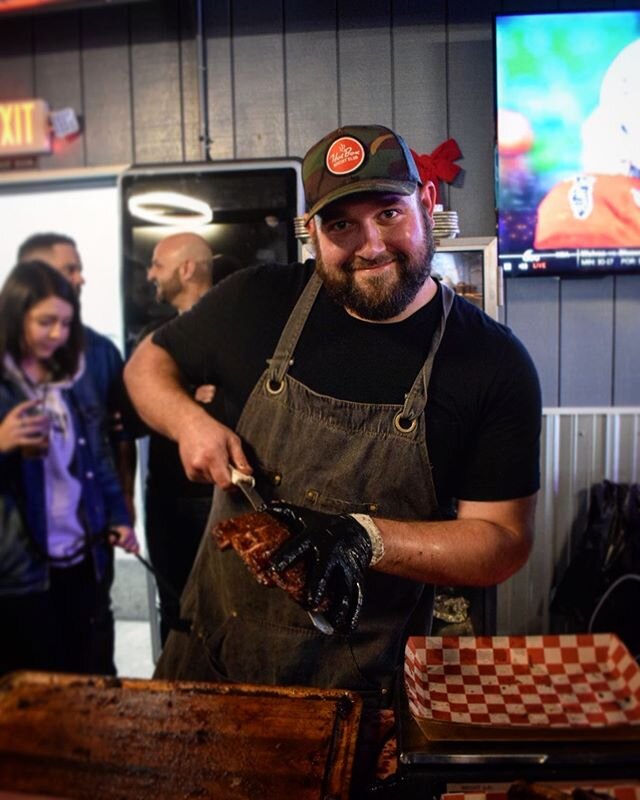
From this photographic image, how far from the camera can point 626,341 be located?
38.8 inches

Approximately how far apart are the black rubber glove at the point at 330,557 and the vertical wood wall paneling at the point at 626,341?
0.45 metres

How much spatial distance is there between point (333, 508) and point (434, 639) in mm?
229

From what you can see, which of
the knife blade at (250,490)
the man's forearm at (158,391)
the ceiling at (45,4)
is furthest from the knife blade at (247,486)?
the ceiling at (45,4)

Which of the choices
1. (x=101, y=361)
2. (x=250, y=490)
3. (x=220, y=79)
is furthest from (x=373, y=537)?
(x=220, y=79)

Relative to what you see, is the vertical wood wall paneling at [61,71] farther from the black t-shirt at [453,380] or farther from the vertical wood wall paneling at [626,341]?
the vertical wood wall paneling at [626,341]

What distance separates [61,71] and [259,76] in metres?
0.33

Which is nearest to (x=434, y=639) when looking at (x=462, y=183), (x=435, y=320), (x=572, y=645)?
(x=572, y=645)

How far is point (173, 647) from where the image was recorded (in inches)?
46.3

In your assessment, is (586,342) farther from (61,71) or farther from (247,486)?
(61,71)

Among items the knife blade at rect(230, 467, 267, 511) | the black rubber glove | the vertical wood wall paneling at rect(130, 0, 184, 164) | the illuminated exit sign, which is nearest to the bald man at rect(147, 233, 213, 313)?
the vertical wood wall paneling at rect(130, 0, 184, 164)

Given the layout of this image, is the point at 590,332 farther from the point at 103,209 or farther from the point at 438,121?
the point at 103,209

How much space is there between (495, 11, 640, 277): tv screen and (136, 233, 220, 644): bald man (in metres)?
0.50

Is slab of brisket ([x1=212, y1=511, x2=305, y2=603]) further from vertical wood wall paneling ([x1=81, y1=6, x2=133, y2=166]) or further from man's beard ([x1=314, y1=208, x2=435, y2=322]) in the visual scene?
vertical wood wall paneling ([x1=81, y1=6, x2=133, y2=166])

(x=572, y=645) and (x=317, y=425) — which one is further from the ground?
(x=317, y=425)
